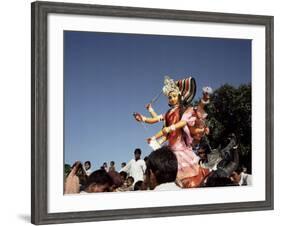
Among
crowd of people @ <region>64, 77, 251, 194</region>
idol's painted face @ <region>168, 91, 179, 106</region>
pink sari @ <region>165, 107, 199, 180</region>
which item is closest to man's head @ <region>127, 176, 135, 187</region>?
crowd of people @ <region>64, 77, 251, 194</region>

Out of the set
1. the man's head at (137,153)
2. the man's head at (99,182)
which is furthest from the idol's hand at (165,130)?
the man's head at (99,182)

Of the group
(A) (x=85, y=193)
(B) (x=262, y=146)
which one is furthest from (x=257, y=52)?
(A) (x=85, y=193)

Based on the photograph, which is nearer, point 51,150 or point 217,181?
point 51,150

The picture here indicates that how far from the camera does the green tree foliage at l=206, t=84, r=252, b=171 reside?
3.04 metres

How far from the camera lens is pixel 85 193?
9.25 feet

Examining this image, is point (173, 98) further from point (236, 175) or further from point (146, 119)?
point (236, 175)

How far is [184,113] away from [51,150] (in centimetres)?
49

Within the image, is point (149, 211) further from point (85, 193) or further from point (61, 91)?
point (61, 91)

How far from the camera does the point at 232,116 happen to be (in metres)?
3.08

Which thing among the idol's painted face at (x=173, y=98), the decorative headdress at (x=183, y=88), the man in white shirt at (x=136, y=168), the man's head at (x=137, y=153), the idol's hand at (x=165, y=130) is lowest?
the man in white shirt at (x=136, y=168)

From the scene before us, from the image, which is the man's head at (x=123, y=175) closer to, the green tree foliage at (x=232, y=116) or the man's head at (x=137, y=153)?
the man's head at (x=137, y=153)

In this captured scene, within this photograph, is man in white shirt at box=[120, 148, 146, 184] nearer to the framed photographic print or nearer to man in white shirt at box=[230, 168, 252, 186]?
the framed photographic print

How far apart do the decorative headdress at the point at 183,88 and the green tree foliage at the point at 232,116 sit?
0.08 metres

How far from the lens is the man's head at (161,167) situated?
293 centimetres
